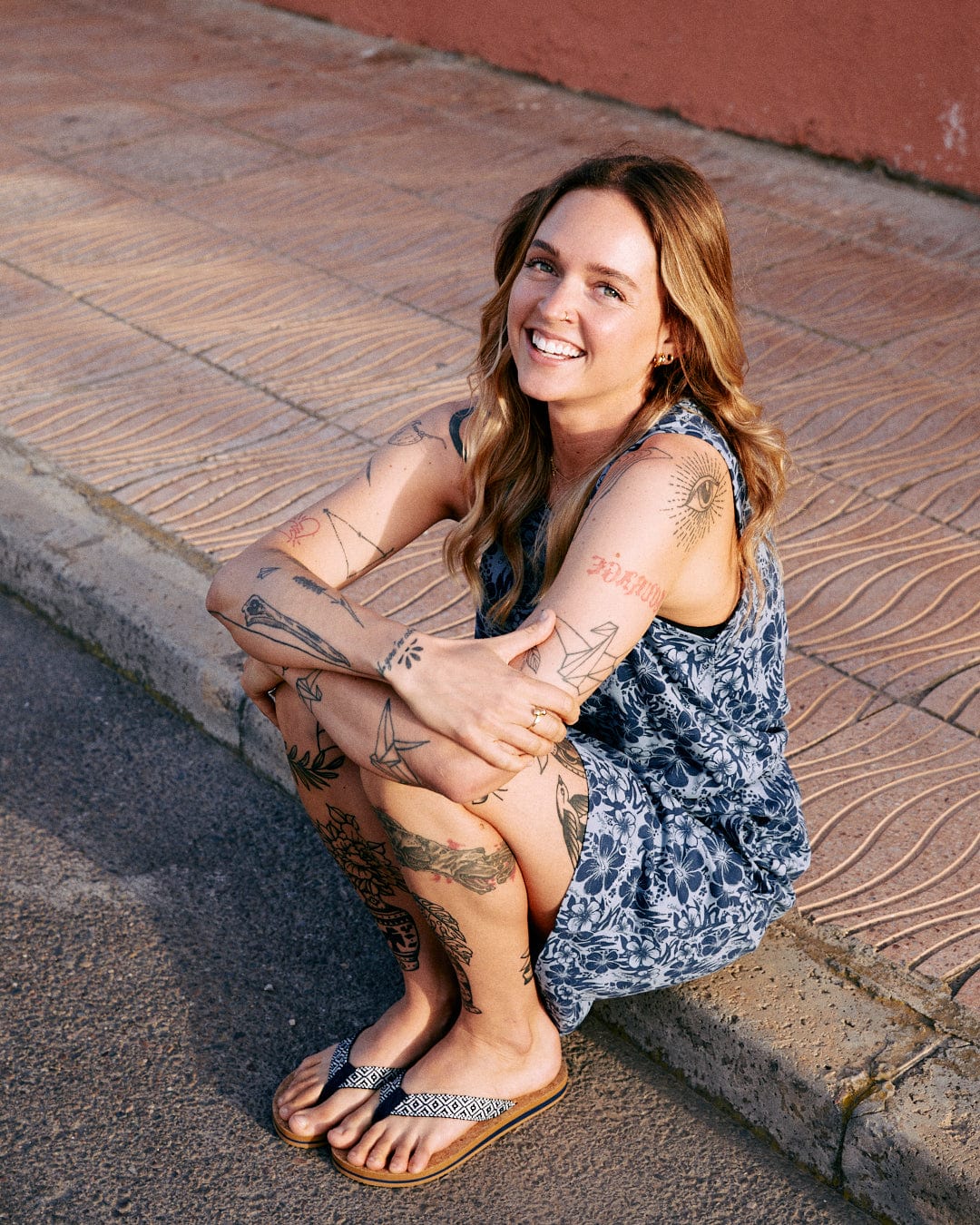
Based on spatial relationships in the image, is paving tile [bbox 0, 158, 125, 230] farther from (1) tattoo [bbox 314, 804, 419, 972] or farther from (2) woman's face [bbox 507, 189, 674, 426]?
(1) tattoo [bbox 314, 804, 419, 972]

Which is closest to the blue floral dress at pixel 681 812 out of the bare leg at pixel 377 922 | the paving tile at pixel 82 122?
the bare leg at pixel 377 922

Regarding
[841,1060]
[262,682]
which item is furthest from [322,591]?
[841,1060]

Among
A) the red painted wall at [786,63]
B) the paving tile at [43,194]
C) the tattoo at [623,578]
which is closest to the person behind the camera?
the tattoo at [623,578]

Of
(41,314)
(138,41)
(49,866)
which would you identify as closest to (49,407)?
(41,314)

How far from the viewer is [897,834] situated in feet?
9.36

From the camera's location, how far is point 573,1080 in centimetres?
254

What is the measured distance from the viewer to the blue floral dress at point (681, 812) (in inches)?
91.7

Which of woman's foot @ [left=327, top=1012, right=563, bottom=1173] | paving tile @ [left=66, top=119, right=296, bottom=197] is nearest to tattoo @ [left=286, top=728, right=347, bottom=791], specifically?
woman's foot @ [left=327, top=1012, right=563, bottom=1173]

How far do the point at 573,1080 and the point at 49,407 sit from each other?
2.93 m

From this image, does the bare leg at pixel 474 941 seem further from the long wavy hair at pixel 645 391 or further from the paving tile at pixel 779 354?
the paving tile at pixel 779 354

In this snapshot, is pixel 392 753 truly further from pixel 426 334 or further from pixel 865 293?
pixel 865 293

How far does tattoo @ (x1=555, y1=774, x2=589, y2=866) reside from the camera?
2262mm

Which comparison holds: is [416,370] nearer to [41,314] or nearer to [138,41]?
[41,314]

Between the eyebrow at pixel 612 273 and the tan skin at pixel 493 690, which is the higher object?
the eyebrow at pixel 612 273
